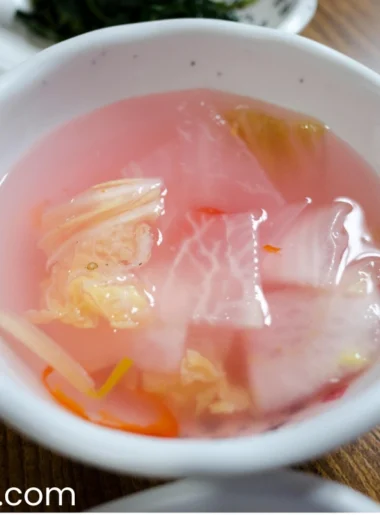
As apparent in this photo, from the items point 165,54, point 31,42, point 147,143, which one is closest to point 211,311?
point 147,143

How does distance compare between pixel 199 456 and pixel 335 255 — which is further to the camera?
pixel 335 255

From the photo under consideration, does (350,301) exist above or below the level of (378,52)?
below

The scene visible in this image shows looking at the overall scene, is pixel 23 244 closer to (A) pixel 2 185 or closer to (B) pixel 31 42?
(A) pixel 2 185

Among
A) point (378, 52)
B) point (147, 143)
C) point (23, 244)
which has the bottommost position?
point (23, 244)

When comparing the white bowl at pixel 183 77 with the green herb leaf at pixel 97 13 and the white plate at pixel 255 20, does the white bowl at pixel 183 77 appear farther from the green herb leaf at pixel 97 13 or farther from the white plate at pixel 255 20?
the green herb leaf at pixel 97 13

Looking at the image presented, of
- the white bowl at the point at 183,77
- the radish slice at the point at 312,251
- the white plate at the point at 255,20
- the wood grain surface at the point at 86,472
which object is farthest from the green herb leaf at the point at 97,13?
the wood grain surface at the point at 86,472

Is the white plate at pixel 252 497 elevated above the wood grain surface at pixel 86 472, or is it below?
above

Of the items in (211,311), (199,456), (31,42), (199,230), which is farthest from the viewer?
(31,42)
